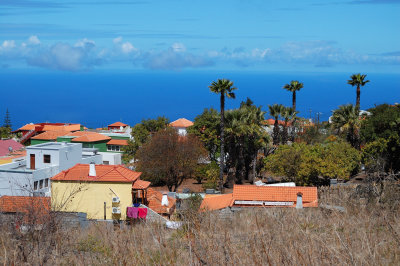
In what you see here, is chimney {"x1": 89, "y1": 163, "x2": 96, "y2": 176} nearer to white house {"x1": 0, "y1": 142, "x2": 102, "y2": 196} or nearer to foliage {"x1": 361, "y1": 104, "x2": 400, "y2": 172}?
white house {"x1": 0, "y1": 142, "x2": 102, "y2": 196}

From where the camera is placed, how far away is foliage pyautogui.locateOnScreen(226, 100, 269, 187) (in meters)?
37.5

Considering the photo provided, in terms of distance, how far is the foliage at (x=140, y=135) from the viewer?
4912 centimetres

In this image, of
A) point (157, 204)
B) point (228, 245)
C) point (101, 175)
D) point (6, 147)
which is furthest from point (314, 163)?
point (6, 147)

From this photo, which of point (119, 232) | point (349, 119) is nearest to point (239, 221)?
point (119, 232)

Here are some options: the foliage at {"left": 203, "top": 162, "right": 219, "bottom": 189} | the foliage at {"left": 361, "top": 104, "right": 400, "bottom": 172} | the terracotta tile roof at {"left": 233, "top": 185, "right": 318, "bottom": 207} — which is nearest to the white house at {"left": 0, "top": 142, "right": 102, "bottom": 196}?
the foliage at {"left": 203, "top": 162, "right": 219, "bottom": 189}

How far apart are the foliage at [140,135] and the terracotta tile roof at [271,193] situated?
85.8 ft

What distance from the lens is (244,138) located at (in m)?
39.5

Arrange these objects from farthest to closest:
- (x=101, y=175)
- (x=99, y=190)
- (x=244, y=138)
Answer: (x=244, y=138), (x=101, y=175), (x=99, y=190)

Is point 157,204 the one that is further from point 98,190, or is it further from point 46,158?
point 46,158

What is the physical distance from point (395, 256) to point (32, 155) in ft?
107

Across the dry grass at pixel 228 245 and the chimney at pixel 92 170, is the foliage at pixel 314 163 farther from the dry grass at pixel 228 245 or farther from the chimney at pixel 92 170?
the dry grass at pixel 228 245

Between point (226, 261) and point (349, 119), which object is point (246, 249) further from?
point (349, 119)

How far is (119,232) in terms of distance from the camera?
7.89 meters

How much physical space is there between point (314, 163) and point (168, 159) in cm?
1201
